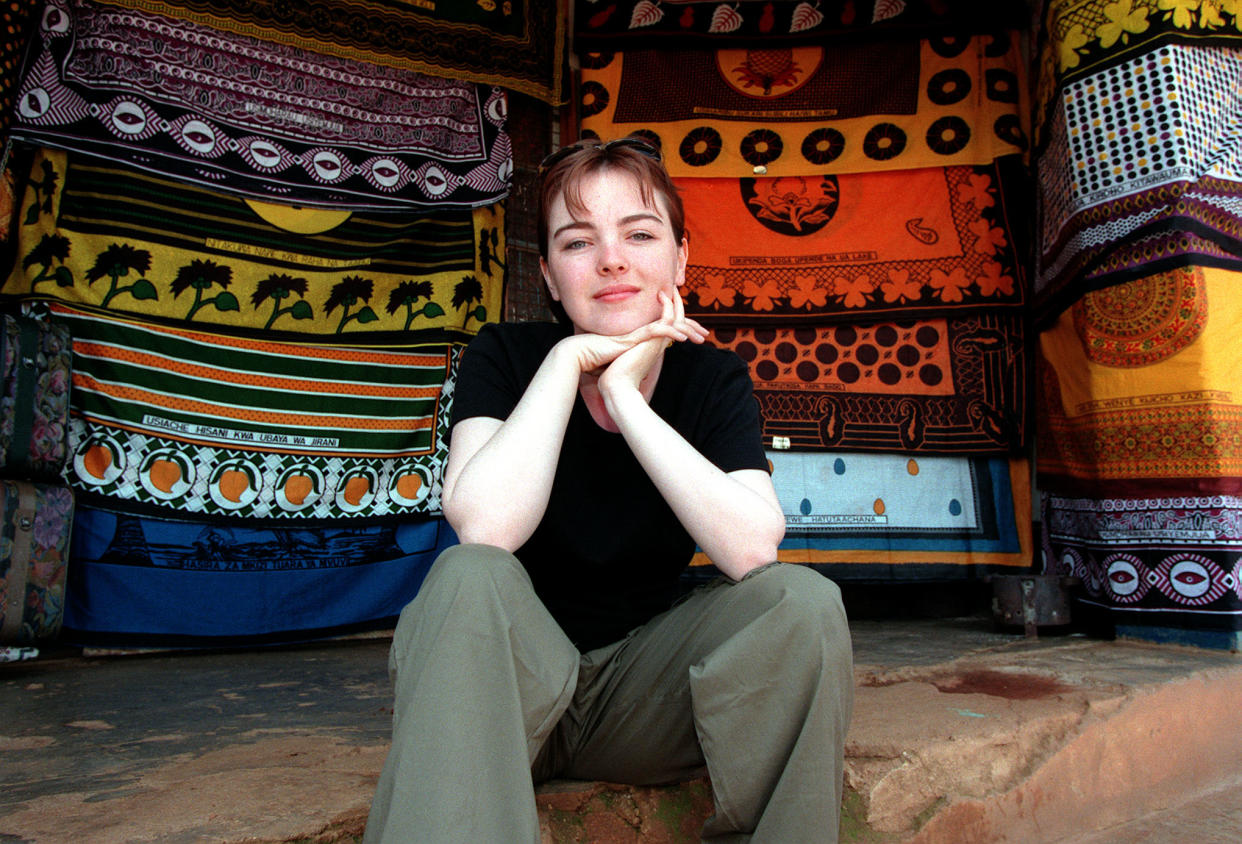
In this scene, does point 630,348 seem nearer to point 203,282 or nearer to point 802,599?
point 802,599

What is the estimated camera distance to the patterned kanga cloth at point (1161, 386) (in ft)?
8.34

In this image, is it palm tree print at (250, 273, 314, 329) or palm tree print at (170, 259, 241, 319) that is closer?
palm tree print at (170, 259, 241, 319)

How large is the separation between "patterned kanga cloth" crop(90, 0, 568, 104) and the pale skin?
208cm

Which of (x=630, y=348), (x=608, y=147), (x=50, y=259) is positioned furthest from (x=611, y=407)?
(x=50, y=259)

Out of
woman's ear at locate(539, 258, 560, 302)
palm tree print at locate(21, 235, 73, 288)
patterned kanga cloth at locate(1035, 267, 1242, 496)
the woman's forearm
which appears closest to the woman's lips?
woman's ear at locate(539, 258, 560, 302)

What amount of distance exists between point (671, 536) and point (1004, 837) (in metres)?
0.95

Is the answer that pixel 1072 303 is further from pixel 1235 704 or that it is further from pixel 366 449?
pixel 366 449

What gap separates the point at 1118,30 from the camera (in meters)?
2.68

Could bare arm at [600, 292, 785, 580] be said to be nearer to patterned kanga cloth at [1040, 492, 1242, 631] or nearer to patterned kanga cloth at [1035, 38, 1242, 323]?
patterned kanga cloth at [1040, 492, 1242, 631]

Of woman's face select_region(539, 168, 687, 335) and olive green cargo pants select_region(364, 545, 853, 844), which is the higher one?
woman's face select_region(539, 168, 687, 335)

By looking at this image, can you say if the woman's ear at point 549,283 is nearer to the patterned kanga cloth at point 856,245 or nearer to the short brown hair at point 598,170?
the short brown hair at point 598,170

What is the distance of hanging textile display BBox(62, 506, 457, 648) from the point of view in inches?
104

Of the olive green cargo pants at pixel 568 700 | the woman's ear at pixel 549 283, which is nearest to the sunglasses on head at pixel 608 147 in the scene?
the woman's ear at pixel 549 283

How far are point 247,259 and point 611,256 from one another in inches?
79.6
